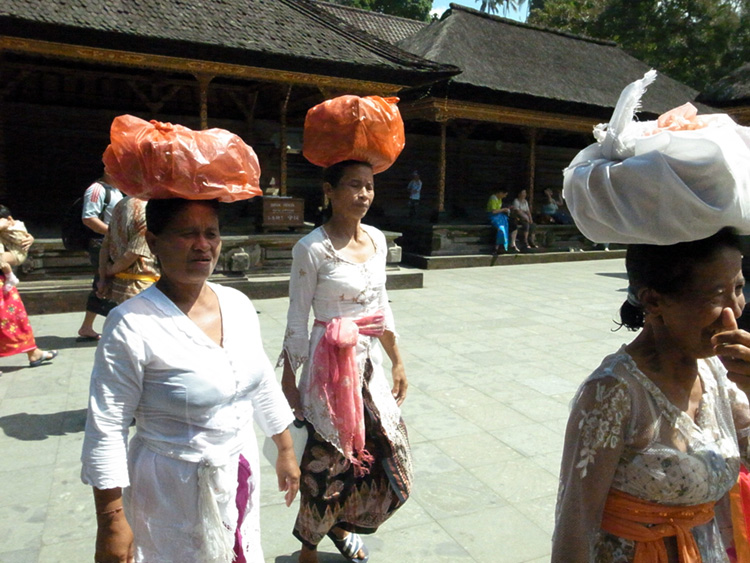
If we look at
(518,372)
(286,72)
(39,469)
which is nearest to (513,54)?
(286,72)

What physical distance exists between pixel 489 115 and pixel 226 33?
708 centimetres

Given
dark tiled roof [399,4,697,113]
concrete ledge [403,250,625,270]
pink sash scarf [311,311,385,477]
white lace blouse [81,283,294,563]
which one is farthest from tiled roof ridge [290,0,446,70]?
white lace blouse [81,283,294,563]

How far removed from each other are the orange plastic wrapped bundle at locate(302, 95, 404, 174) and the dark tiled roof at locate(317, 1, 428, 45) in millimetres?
16985

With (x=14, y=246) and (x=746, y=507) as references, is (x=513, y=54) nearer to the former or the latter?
(x=14, y=246)

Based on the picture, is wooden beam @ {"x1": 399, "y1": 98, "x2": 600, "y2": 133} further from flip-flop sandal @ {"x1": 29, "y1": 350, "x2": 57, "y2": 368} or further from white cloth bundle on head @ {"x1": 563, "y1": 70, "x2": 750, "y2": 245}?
white cloth bundle on head @ {"x1": 563, "y1": 70, "x2": 750, "y2": 245}

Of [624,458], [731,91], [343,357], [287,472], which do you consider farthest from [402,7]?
[624,458]

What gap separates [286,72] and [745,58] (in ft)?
76.2

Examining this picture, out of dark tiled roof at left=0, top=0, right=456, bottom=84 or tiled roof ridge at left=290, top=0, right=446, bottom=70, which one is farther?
tiled roof ridge at left=290, top=0, right=446, bottom=70

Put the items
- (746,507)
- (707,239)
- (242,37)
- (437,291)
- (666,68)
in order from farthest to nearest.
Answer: (666,68), (437,291), (242,37), (746,507), (707,239)

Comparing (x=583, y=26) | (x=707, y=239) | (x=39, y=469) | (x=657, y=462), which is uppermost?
(x=583, y=26)

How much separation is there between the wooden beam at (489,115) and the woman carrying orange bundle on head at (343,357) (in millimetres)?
11579

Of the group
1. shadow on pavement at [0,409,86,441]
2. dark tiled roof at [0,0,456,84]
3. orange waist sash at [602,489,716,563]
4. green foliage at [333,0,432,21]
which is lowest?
shadow on pavement at [0,409,86,441]

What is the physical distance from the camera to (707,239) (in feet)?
4.65

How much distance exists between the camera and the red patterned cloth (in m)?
5.29
